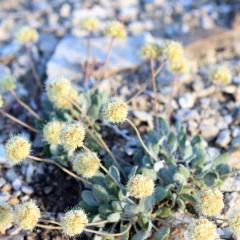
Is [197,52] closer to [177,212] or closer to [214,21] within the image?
[214,21]

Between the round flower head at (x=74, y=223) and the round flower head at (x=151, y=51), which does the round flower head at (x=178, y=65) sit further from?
the round flower head at (x=74, y=223)

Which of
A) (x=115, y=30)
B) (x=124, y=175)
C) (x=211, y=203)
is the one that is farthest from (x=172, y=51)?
(x=211, y=203)

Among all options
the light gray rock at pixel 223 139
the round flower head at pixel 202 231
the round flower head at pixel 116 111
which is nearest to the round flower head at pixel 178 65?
the light gray rock at pixel 223 139

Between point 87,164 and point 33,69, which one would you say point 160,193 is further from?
point 33,69

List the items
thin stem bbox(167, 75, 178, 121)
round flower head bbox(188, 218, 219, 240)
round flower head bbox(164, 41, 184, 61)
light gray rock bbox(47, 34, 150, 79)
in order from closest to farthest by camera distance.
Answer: round flower head bbox(188, 218, 219, 240) < round flower head bbox(164, 41, 184, 61) < thin stem bbox(167, 75, 178, 121) < light gray rock bbox(47, 34, 150, 79)

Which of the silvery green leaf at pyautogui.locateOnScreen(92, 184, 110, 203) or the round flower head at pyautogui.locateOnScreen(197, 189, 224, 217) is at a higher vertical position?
the round flower head at pyautogui.locateOnScreen(197, 189, 224, 217)

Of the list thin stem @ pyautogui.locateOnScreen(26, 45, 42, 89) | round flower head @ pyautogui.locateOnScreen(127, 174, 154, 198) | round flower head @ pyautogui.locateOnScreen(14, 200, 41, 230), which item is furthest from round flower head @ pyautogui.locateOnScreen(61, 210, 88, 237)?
thin stem @ pyautogui.locateOnScreen(26, 45, 42, 89)

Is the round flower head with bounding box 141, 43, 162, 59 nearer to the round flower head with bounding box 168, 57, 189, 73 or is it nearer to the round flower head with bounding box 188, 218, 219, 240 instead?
the round flower head with bounding box 168, 57, 189, 73
